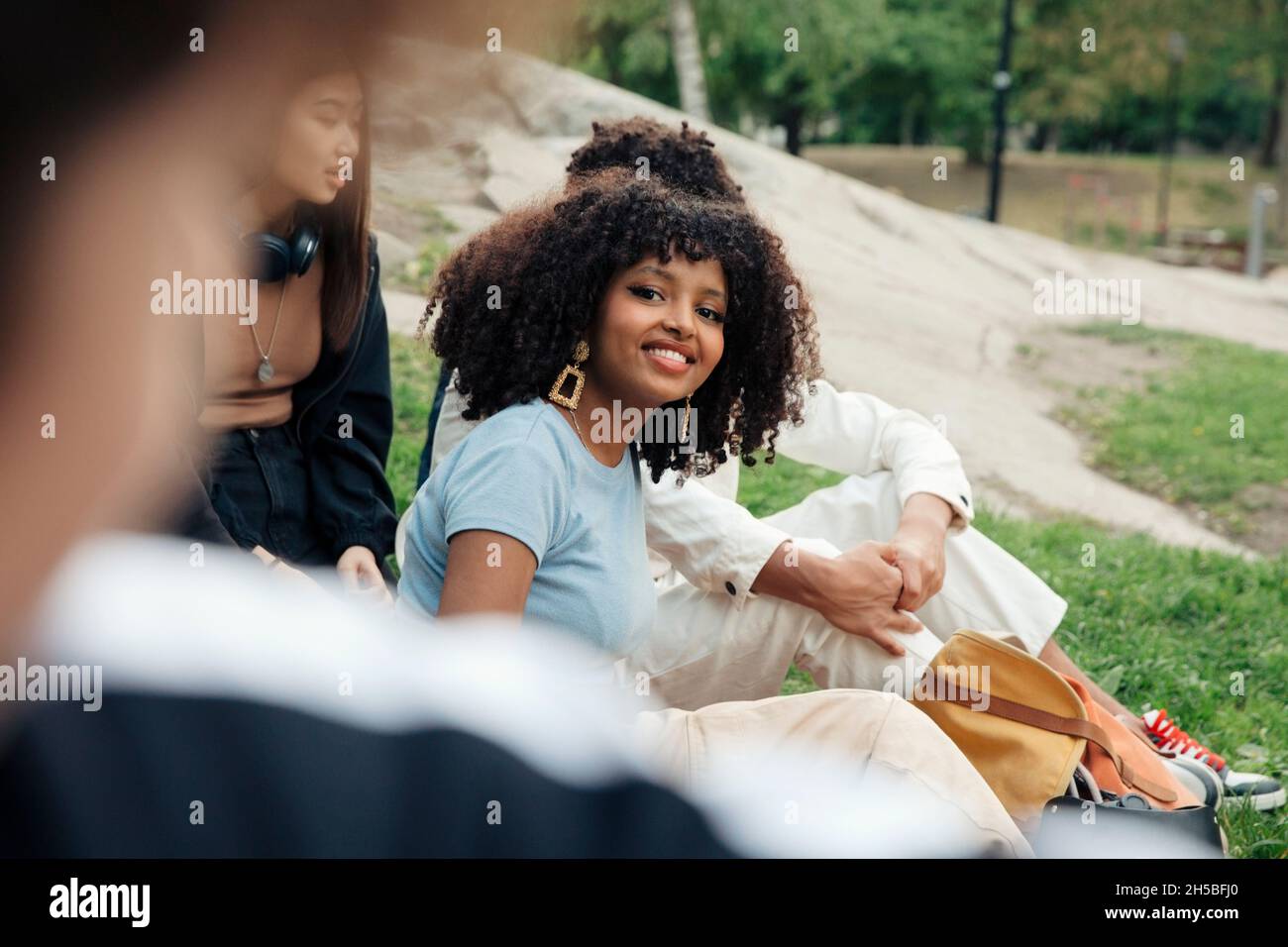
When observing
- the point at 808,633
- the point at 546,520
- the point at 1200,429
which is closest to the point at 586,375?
the point at 546,520

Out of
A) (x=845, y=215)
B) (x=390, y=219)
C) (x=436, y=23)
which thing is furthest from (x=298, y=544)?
(x=845, y=215)

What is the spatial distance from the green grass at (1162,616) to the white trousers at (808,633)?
507 mm

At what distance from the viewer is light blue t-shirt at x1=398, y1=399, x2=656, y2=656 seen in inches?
68.9

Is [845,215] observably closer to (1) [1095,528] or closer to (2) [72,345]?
(1) [1095,528]

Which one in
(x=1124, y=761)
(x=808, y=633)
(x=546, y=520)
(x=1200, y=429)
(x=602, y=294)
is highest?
(x=602, y=294)

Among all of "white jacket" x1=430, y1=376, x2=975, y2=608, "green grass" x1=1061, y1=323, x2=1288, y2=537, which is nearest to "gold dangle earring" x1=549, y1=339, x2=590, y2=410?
"white jacket" x1=430, y1=376, x2=975, y2=608

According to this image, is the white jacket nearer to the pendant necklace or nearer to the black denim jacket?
the black denim jacket

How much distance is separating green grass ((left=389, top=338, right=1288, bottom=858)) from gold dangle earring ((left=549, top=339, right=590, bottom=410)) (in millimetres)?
971

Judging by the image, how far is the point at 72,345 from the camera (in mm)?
825

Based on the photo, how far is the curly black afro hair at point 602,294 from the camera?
197 cm

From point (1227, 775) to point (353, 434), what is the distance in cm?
180

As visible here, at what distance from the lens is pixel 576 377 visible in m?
1.97

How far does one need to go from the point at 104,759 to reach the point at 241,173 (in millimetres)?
500

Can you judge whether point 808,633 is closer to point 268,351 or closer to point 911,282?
point 268,351
